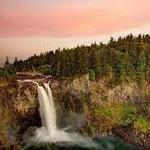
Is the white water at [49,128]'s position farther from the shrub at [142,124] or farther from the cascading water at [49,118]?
the shrub at [142,124]

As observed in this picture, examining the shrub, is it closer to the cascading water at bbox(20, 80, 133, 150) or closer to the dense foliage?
the cascading water at bbox(20, 80, 133, 150)

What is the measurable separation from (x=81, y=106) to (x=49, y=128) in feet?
39.9

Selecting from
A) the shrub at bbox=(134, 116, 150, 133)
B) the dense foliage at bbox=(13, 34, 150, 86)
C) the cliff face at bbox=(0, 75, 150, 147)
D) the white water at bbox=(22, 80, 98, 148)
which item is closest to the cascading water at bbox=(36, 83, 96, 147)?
the white water at bbox=(22, 80, 98, 148)

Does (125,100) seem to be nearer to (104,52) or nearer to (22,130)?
(104,52)

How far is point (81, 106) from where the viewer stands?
139625 millimetres

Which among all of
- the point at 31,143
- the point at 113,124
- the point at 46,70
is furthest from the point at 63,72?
the point at 31,143

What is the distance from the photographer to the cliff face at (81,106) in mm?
129000

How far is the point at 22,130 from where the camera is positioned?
129625 mm

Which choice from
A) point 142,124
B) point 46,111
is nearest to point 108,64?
point 142,124

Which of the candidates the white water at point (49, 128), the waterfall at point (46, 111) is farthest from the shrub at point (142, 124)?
the waterfall at point (46, 111)

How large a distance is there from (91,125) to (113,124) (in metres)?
6.35

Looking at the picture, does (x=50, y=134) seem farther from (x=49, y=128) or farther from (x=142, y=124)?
(x=142, y=124)

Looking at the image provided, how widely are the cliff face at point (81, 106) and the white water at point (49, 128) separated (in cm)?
155

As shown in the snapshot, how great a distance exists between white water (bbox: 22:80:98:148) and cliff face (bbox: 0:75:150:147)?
155 centimetres
